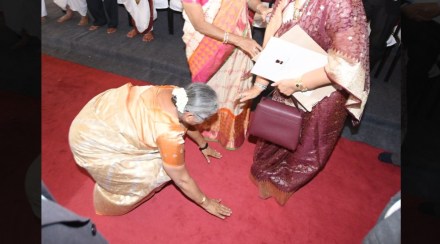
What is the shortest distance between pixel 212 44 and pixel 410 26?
119cm

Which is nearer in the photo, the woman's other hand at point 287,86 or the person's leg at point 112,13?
the woman's other hand at point 287,86

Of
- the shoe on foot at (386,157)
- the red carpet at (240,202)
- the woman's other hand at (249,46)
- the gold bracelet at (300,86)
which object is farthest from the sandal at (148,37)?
the shoe on foot at (386,157)

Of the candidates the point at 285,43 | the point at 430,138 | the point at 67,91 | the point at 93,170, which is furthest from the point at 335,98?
the point at 67,91

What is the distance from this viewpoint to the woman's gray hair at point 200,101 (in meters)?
1.37

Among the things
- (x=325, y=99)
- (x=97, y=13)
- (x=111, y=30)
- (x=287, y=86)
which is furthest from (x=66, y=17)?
(x=325, y=99)

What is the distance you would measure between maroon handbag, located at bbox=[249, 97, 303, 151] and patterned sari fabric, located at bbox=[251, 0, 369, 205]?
0.36 ft

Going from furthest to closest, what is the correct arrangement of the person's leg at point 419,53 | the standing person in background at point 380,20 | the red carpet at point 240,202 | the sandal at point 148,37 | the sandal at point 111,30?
the sandal at point 111,30
the sandal at point 148,37
the standing person in background at point 380,20
the red carpet at point 240,202
the person's leg at point 419,53

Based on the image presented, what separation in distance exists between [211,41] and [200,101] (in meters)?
0.65

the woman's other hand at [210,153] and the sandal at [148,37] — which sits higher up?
the sandal at [148,37]

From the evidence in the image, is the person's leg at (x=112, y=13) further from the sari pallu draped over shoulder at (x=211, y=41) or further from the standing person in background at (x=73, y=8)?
the sari pallu draped over shoulder at (x=211, y=41)

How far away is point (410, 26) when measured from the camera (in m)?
0.88

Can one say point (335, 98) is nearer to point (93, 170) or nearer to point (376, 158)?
point (376, 158)

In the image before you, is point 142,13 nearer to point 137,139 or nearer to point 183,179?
point 137,139

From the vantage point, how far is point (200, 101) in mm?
1372
